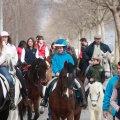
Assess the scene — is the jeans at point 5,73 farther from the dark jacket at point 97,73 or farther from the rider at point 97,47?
the rider at point 97,47

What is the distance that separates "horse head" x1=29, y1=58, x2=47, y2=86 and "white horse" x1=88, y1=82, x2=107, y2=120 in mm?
2021

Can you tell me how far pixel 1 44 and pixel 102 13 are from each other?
35472 millimetres

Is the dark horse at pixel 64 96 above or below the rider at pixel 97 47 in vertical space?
below

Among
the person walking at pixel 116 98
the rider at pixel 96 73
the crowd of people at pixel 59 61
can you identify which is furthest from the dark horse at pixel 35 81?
the person walking at pixel 116 98

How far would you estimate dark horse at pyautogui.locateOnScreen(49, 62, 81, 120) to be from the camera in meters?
10.6

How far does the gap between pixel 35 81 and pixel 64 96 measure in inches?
164

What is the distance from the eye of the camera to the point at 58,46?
1165 cm

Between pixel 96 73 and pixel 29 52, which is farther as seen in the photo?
pixel 29 52

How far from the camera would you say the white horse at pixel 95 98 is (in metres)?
12.6

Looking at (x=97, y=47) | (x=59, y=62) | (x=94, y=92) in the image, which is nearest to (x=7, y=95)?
(x=59, y=62)

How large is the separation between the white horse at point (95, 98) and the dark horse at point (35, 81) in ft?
6.88

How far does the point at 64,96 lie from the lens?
1087 cm

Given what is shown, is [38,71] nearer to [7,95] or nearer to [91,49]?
[91,49]

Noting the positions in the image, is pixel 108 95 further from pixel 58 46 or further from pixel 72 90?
pixel 58 46
